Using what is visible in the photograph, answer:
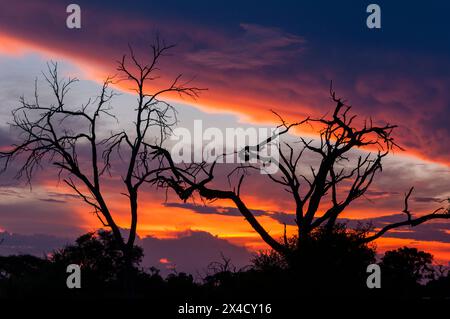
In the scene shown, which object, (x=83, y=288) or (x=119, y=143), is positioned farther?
(x=83, y=288)

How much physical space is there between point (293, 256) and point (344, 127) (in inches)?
276

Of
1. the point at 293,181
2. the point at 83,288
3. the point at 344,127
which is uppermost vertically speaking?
the point at 344,127

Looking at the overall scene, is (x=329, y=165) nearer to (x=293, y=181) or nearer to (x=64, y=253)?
(x=293, y=181)

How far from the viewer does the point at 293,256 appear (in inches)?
902

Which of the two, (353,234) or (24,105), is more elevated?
(24,105)

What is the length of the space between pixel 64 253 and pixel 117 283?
3.26m

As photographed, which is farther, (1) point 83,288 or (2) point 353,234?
(1) point 83,288

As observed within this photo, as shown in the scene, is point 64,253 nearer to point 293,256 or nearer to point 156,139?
point 156,139

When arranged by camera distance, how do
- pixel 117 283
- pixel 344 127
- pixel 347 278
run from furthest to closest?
1. pixel 117 283
2. pixel 344 127
3. pixel 347 278

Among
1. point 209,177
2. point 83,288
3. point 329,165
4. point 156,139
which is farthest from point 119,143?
point 329,165

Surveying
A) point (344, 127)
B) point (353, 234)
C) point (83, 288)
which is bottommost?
point (83, 288)
